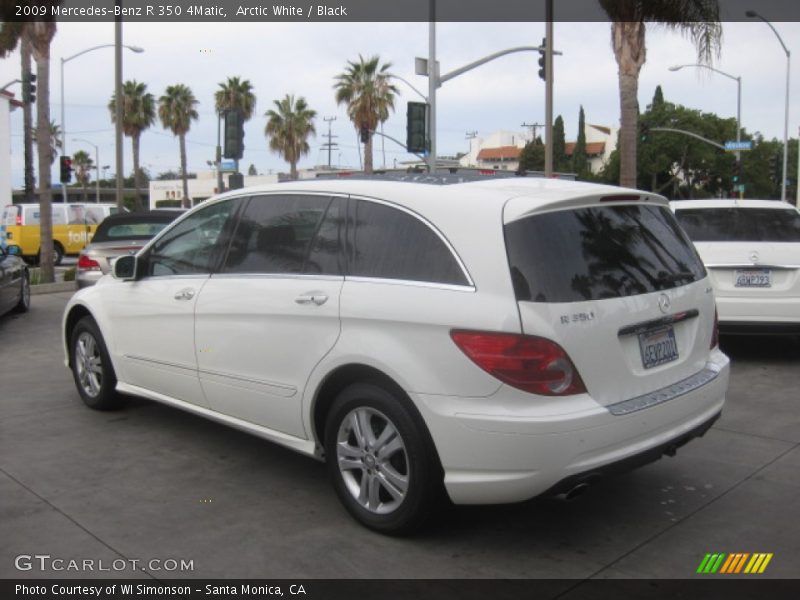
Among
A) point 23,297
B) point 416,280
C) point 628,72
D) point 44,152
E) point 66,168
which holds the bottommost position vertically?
point 23,297

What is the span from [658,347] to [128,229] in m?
9.66

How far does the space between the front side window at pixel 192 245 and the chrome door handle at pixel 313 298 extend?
994mm

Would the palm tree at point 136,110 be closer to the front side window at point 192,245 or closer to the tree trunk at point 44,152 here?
the tree trunk at point 44,152

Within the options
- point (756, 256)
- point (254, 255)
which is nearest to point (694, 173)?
point (756, 256)

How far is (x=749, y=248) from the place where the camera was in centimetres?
757

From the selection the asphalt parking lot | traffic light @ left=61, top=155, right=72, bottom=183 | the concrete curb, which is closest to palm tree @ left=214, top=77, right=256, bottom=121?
traffic light @ left=61, top=155, right=72, bottom=183

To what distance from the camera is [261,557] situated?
357 cm

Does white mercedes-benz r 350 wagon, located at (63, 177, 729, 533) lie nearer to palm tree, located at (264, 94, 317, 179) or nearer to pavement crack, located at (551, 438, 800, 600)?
pavement crack, located at (551, 438, 800, 600)

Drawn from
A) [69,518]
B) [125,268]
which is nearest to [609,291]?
[69,518]

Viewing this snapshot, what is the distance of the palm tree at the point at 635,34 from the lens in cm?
1423

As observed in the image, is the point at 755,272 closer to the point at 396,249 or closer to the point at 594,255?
the point at 594,255

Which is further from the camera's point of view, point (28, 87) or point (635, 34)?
point (28, 87)
